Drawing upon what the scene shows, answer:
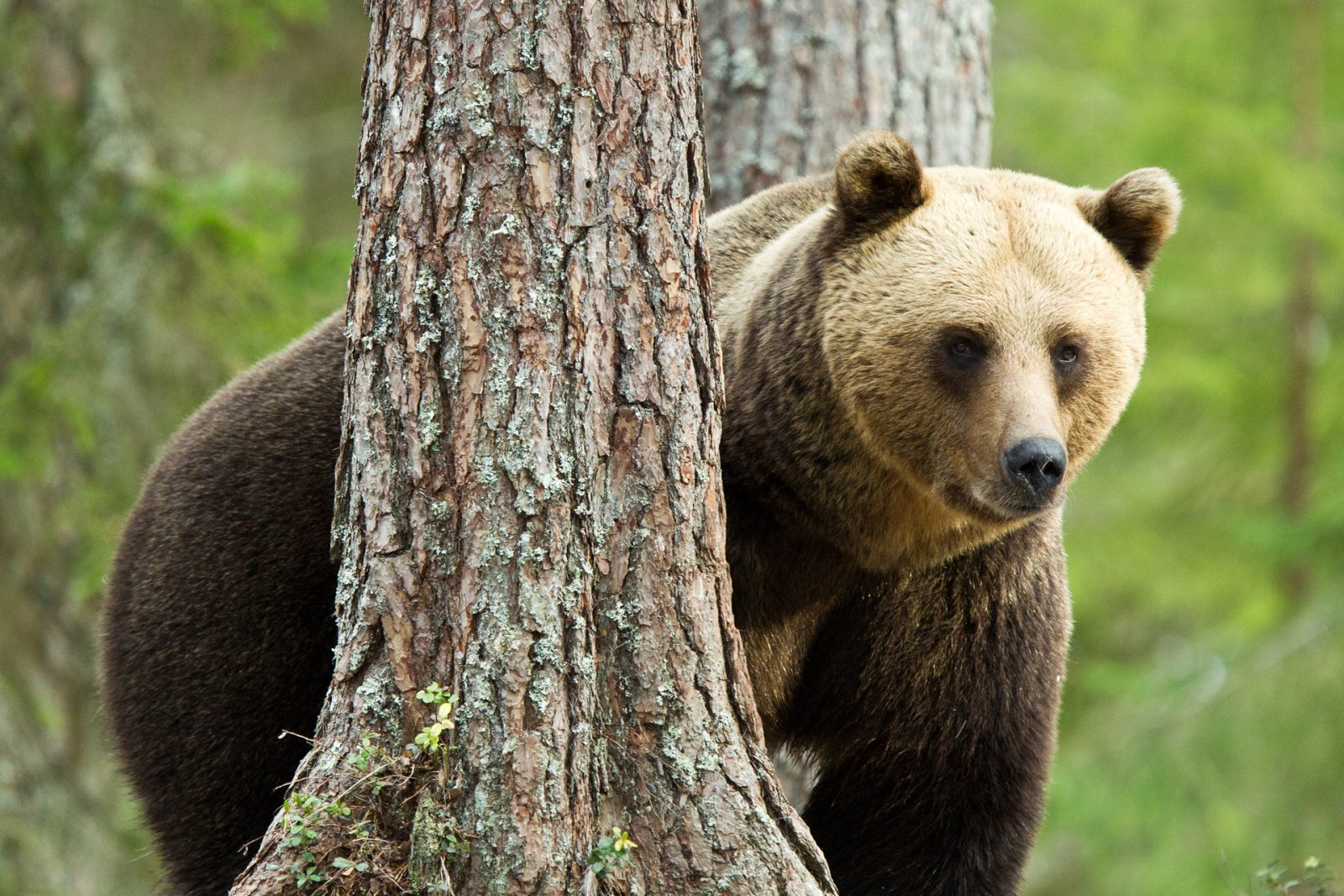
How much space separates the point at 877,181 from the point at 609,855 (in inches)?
81.9

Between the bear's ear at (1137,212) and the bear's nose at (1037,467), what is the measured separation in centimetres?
90

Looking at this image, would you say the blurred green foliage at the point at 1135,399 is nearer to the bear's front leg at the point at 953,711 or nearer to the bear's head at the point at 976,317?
the bear's front leg at the point at 953,711

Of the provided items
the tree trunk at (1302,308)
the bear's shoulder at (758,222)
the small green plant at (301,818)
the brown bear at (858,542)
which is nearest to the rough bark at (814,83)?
the bear's shoulder at (758,222)

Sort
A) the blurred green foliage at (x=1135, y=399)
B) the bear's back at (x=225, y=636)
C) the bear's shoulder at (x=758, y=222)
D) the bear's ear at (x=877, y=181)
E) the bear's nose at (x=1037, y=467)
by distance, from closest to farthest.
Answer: the bear's nose at (x=1037, y=467) < the bear's ear at (x=877, y=181) < the bear's back at (x=225, y=636) < the bear's shoulder at (x=758, y=222) < the blurred green foliage at (x=1135, y=399)

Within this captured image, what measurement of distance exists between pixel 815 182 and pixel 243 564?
7.43 ft

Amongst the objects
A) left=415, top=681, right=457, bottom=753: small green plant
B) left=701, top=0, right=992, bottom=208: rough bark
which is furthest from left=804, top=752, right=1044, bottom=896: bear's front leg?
left=701, top=0, right=992, bottom=208: rough bark

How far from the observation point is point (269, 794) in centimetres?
436

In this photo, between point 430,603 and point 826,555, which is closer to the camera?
point 430,603

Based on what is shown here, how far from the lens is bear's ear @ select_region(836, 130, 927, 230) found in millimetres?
4102

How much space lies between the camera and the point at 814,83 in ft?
19.6

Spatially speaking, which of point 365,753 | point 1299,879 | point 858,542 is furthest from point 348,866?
point 1299,879

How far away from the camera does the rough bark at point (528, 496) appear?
3086 millimetres

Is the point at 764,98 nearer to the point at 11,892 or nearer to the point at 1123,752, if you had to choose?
the point at 11,892

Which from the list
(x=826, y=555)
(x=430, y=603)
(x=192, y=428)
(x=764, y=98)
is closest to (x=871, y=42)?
(x=764, y=98)
